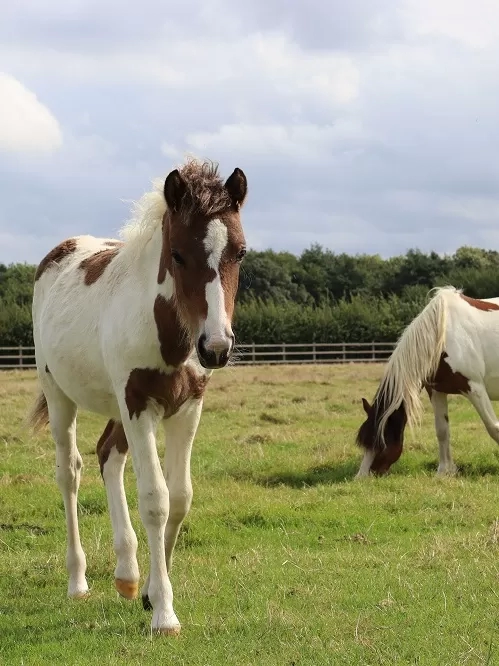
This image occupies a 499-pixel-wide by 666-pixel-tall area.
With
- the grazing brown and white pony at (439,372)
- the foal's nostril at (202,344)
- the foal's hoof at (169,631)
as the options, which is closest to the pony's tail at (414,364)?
the grazing brown and white pony at (439,372)

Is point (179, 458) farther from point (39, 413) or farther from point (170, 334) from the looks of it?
point (39, 413)

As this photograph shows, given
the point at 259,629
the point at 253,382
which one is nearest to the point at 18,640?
the point at 259,629

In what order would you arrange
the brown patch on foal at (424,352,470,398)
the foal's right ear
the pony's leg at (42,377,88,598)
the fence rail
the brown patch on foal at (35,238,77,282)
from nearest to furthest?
the foal's right ear < the pony's leg at (42,377,88,598) < the brown patch on foal at (35,238,77,282) < the brown patch on foal at (424,352,470,398) < the fence rail

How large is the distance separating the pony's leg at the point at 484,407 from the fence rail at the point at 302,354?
24420 millimetres

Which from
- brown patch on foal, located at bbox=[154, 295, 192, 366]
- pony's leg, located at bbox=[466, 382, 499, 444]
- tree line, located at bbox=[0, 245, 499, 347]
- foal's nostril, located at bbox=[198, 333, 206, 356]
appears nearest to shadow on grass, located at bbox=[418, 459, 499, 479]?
pony's leg, located at bbox=[466, 382, 499, 444]

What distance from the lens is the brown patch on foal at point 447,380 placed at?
10703mm

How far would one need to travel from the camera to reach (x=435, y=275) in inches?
2322

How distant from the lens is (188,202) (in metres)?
4.30

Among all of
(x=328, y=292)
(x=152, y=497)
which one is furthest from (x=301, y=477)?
(x=328, y=292)

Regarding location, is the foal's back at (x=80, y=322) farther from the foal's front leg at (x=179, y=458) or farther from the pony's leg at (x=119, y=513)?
the foal's front leg at (x=179, y=458)

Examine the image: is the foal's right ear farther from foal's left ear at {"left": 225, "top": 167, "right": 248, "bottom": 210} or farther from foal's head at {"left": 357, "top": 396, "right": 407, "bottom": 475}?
foal's head at {"left": 357, "top": 396, "right": 407, "bottom": 475}

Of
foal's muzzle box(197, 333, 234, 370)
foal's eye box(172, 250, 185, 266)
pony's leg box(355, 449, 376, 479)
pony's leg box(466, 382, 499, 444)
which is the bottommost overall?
pony's leg box(355, 449, 376, 479)

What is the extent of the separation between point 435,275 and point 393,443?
50318mm

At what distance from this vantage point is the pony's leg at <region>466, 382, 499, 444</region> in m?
10.4
